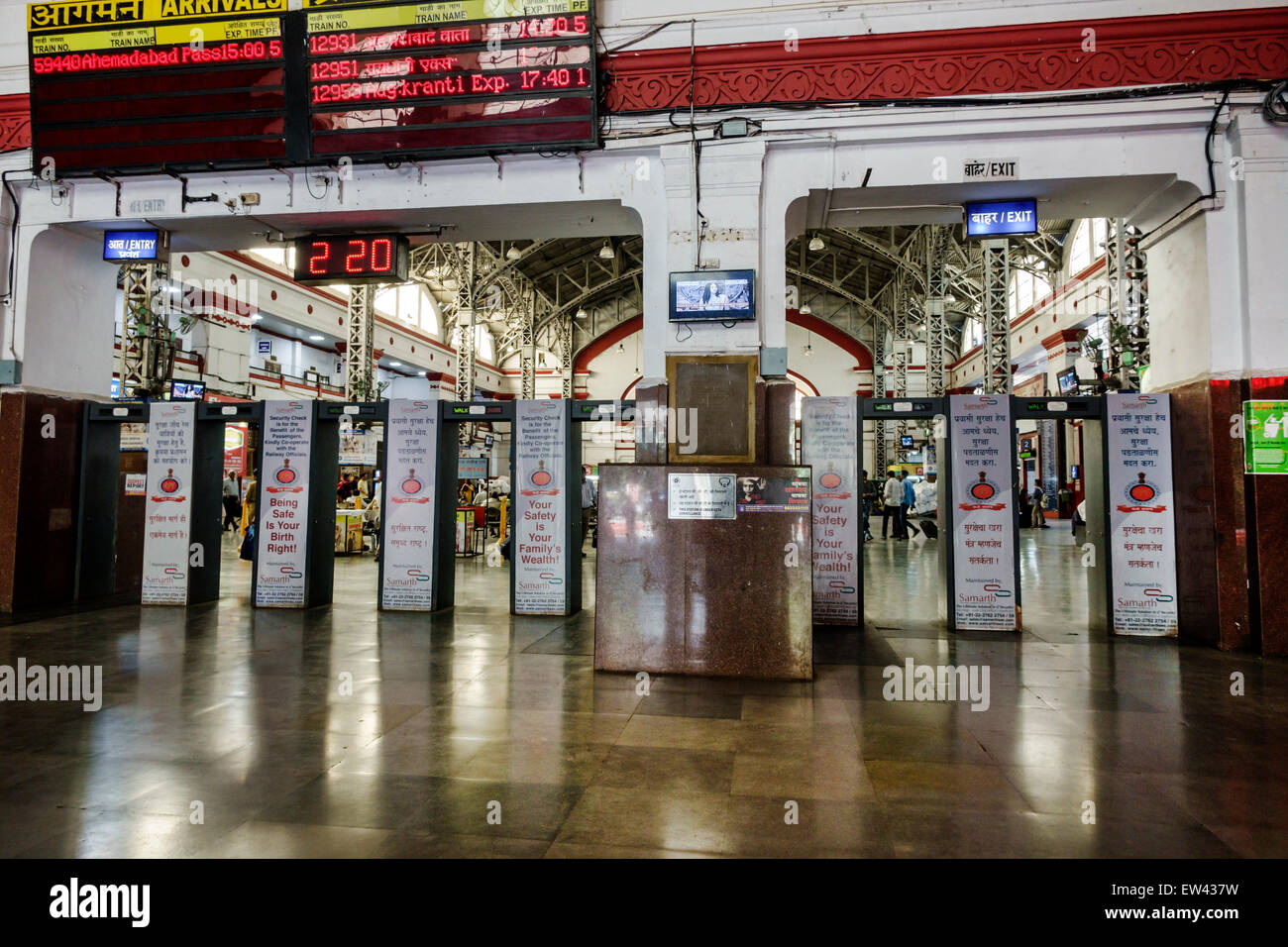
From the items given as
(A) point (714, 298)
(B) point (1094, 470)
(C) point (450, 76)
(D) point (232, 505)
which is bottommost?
(D) point (232, 505)

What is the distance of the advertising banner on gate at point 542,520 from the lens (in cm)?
778

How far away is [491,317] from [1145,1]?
95.9 feet

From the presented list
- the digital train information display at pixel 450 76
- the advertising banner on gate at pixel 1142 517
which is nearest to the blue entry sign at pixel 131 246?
the digital train information display at pixel 450 76

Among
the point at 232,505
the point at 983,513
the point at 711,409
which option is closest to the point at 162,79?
the point at 711,409

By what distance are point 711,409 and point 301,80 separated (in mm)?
5048

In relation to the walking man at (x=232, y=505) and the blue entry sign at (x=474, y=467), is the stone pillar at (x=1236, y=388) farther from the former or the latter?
the walking man at (x=232, y=505)

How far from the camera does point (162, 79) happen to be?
Answer: 7.06 m

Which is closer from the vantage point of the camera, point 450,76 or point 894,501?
point 450,76

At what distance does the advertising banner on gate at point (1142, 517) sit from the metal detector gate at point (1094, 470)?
0.32 feet

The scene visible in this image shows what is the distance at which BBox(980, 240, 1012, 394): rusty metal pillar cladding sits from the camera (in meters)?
17.9

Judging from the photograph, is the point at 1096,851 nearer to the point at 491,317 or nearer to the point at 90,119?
the point at 90,119

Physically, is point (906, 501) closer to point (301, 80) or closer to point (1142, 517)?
point (1142, 517)

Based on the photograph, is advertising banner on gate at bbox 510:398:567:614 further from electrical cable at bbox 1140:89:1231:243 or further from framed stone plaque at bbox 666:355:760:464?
electrical cable at bbox 1140:89:1231:243
